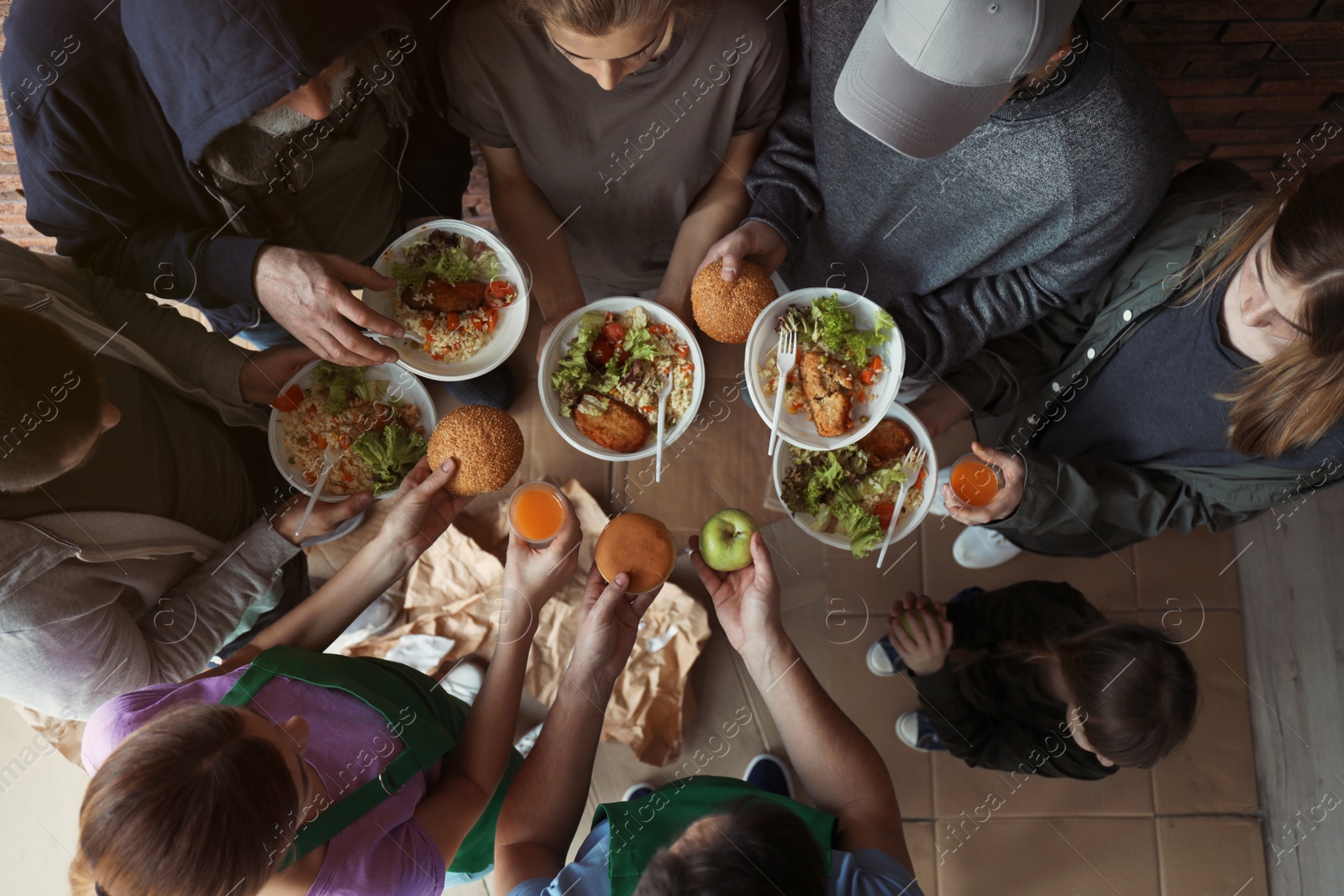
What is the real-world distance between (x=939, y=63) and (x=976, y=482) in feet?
4.03

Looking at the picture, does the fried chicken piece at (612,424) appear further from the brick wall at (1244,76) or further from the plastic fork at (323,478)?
the brick wall at (1244,76)

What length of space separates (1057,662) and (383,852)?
2.06 m

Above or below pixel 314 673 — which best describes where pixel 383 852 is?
below

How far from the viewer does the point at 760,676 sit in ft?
6.88

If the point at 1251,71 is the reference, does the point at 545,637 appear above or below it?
below

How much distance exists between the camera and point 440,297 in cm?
220

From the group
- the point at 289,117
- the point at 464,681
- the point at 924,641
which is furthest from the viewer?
the point at 464,681

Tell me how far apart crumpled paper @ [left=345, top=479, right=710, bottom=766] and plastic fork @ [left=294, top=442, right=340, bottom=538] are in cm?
85

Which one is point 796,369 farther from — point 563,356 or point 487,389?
point 487,389

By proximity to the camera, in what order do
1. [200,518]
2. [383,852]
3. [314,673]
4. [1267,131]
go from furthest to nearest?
[1267,131] → [200,518] → [314,673] → [383,852]

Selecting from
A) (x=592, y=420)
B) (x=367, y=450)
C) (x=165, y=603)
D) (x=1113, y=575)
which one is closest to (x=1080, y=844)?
(x=1113, y=575)

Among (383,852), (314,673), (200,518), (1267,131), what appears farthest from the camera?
(1267,131)

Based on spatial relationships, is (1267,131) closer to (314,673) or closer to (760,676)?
(760,676)

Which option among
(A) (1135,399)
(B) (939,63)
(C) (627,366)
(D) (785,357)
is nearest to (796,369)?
(D) (785,357)
